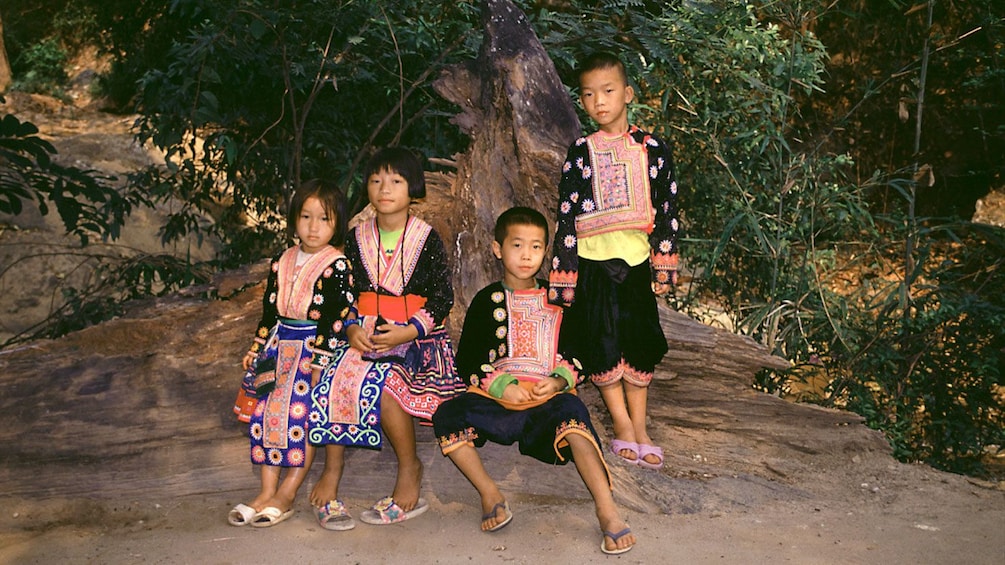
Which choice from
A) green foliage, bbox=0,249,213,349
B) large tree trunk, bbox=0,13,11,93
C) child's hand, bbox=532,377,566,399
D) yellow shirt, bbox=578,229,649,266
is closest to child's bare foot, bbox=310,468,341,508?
child's hand, bbox=532,377,566,399

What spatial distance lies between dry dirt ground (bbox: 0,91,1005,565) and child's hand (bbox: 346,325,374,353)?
60 centimetres

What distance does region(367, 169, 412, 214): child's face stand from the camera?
146 inches

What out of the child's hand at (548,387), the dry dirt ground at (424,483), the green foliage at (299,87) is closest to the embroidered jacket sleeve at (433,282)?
the child's hand at (548,387)

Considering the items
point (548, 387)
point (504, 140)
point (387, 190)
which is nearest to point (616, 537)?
point (548, 387)

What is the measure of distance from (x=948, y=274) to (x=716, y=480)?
2362 millimetres

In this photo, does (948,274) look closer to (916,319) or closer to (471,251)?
(916,319)

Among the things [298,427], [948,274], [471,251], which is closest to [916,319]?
[948,274]

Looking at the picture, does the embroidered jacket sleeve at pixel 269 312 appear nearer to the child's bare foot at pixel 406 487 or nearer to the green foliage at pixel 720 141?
the child's bare foot at pixel 406 487

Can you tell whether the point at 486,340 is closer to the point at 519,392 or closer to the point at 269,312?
the point at 519,392

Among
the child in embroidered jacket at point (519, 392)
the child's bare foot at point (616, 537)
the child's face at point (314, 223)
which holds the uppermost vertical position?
the child's face at point (314, 223)

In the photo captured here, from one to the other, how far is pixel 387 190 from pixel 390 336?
0.59 m

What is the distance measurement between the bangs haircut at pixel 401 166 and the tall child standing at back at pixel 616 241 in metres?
0.62

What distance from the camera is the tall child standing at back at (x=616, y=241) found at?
382cm

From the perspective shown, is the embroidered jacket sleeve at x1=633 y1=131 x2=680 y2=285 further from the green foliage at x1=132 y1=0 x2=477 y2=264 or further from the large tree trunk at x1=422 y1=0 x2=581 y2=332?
the green foliage at x1=132 y1=0 x2=477 y2=264
